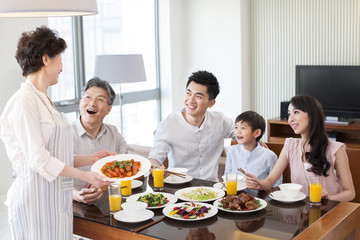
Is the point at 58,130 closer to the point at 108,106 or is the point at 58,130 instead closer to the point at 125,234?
the point at 125,234

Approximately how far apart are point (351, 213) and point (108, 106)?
1462 millimetres

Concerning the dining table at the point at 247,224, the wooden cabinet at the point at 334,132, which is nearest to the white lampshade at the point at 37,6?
the dining table at the point at 247,224

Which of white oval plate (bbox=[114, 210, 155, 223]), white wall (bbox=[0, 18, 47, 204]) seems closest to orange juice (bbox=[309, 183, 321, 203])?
white oval plate (bbox=[114, 210, 155, 223])

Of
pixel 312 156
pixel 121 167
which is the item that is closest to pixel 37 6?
pixel 121 167

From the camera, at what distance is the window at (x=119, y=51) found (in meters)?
5.39

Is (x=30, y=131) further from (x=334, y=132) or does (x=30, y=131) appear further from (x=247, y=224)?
(x=334, y=132)

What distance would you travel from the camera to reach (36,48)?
2.02 metres

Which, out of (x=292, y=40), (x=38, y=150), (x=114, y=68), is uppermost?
(x=292, y=40)

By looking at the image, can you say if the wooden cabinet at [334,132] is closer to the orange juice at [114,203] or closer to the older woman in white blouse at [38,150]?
the orange juice at [114,203]

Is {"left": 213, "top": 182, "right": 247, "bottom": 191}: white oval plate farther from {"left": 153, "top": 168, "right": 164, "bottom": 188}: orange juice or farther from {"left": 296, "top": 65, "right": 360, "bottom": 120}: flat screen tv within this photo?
{"left": 296, "top": 65, "right": 360, "bottom": 120}: flat screen tv

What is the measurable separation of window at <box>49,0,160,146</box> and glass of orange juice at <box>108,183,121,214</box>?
3275mm

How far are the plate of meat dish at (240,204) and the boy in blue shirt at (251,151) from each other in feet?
2.07

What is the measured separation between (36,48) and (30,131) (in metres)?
0.36

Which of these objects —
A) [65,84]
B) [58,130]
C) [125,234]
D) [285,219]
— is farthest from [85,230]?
[65,84]
